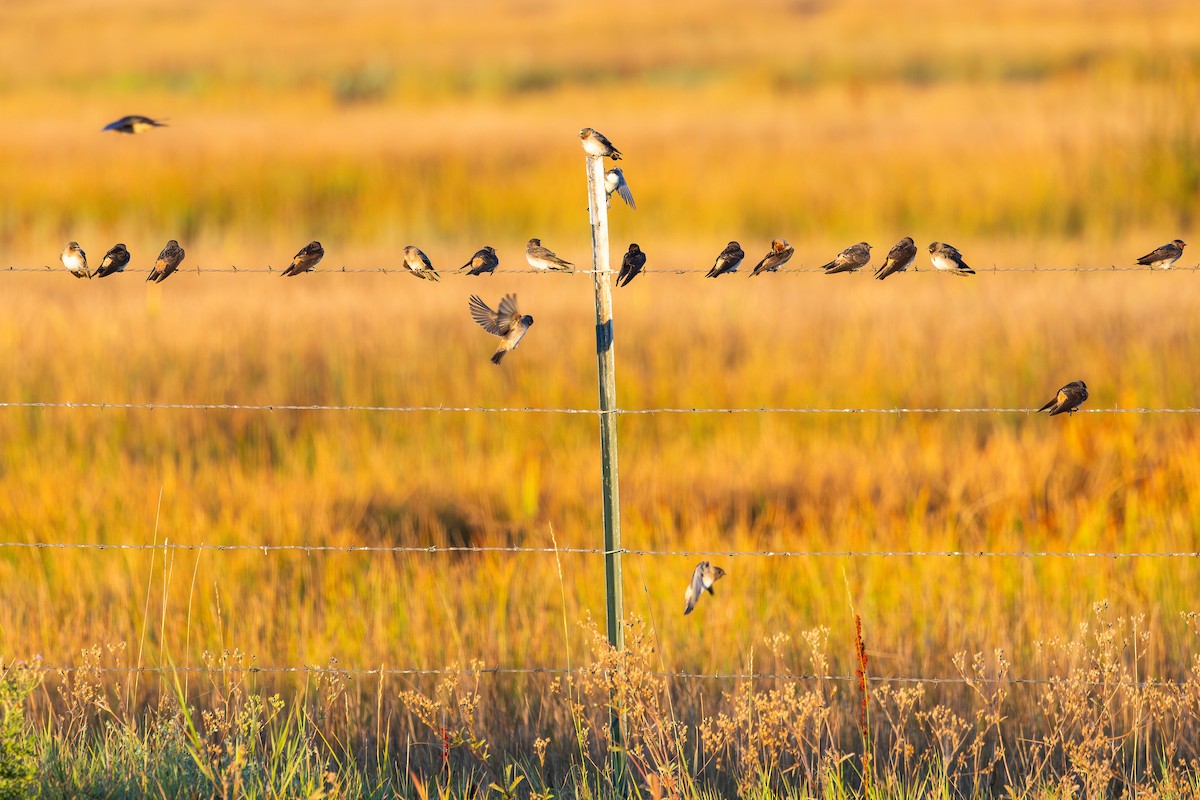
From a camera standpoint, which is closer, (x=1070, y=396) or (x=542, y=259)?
(x=1070, y=396)

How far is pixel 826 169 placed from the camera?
18.2 metres

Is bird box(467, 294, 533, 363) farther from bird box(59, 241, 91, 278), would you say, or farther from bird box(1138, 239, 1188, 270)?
bird box(1138, 239, 1188, 270)

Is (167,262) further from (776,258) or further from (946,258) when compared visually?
(946,258)

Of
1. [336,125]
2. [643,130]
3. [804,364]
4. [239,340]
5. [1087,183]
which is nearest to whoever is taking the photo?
[804,364]

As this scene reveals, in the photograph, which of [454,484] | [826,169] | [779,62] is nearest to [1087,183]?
[826,169]

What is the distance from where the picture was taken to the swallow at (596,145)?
466 cm

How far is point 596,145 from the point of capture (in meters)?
4.75

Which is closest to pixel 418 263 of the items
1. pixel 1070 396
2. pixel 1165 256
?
pixel 1070 396

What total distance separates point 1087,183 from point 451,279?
840cm

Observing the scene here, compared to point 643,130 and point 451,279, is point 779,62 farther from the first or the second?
point 451,279

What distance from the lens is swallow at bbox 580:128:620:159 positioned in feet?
15.3

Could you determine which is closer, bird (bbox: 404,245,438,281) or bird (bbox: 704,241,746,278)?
bird (bbox: 704,241,746,278)

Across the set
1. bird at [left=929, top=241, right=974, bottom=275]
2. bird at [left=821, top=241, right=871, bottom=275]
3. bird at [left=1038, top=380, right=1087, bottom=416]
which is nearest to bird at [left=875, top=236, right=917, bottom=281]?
bird at [left=821, top=241, right=871, bottom=275]

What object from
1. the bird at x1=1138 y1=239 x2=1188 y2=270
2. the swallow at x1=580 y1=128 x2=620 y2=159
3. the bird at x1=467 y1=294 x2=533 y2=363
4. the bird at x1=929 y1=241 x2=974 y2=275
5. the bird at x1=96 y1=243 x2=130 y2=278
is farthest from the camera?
the bird at x1=1138 y1=239 x2=1188 y2=270
